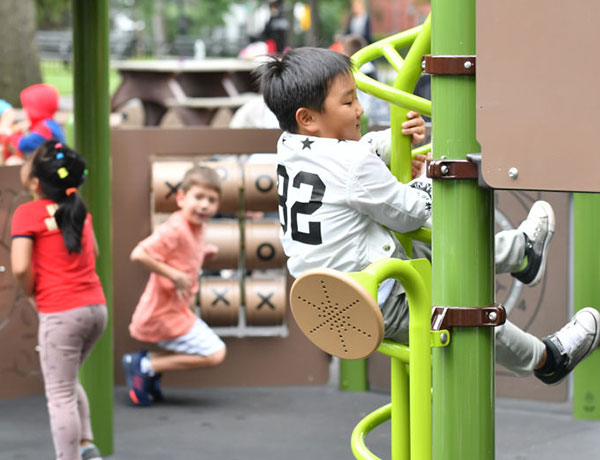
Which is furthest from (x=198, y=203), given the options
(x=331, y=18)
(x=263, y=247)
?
(x=331, y=18)

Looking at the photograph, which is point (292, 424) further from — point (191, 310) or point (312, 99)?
point (312, 99)

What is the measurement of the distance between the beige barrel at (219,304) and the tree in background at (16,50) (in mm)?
11249

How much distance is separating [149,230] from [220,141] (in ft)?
2.16

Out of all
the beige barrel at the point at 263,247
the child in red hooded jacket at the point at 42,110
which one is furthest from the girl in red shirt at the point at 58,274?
the child in red hooded jacket at the point at 42,110

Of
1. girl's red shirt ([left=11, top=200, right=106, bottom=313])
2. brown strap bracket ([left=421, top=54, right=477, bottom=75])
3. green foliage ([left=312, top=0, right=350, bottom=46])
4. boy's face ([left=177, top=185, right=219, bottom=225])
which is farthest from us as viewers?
green foliage ([left=312, top=0, right=350, bottom=46])

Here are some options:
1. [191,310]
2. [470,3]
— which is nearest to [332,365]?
[191,310]

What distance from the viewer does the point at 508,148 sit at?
7.40ft

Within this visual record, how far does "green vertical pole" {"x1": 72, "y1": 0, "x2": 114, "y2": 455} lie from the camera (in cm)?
509

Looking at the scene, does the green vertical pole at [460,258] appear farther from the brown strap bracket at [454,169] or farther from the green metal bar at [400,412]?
the green metal bar at [400,412]

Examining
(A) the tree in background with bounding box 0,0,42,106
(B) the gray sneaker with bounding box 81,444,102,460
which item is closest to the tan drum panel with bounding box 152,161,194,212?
(B) the gray sneaker with bounding box 81,444,102,460

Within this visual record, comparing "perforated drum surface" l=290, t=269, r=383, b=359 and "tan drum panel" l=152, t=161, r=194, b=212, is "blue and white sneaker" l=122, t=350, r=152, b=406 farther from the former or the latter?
"perforated drum surface" l=290, t=269, r=383, b=359

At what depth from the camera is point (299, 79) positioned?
298cm

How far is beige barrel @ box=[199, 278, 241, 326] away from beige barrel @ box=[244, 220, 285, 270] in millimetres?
193

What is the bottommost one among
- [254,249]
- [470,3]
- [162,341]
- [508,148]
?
[162,341]
